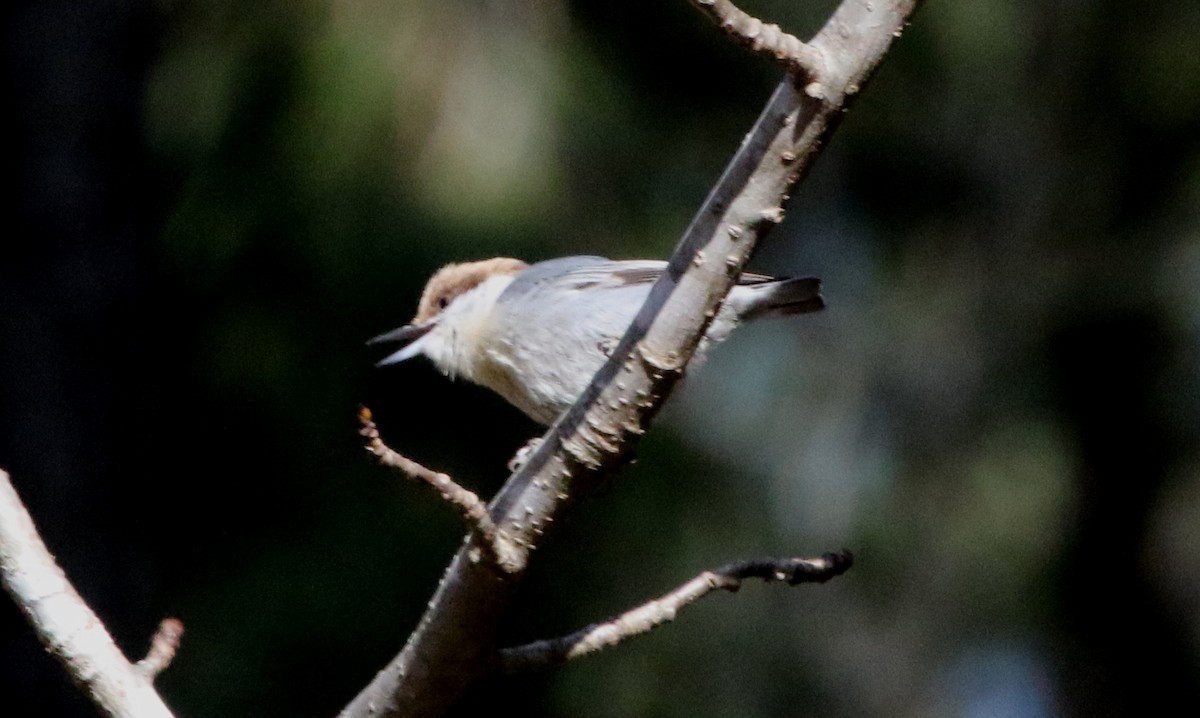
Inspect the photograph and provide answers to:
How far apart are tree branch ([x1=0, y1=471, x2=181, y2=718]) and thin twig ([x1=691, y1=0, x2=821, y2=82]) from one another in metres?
1.06

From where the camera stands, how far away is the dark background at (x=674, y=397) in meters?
3.16

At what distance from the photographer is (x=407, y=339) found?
3.06 m

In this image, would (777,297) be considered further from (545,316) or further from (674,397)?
(545,316)

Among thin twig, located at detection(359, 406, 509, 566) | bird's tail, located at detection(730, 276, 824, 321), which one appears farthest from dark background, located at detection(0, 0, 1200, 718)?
thin twig, located at detection(359, 406, 509, 566)

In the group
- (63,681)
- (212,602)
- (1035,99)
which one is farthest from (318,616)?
(1035,99)

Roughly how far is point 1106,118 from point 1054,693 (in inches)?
60.9

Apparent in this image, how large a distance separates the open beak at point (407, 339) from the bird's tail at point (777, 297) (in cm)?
63

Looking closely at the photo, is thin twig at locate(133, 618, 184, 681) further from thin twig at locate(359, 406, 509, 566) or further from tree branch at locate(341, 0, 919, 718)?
thin twig at locate(359, 406, 509, 566)

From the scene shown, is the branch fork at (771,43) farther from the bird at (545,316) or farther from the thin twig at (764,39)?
the bird at (545,316)

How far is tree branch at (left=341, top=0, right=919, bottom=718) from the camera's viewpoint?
5.12ft

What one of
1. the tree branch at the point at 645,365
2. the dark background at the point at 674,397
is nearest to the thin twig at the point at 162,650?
the tree branch at the point at 645,365

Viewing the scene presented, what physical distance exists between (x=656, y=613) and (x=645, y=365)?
0.39 m

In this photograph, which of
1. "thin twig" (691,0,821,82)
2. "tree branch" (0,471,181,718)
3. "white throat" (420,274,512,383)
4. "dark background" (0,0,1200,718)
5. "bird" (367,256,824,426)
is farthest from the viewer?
"dark background" (0,0,1200,718)

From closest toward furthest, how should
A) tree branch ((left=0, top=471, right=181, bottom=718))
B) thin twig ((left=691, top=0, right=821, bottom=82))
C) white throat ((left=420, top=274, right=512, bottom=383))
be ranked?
thin twig ((left=691, top=0, right=821, bottom=82)), tree branch ((left=0, top=471, right=181, bottom=718)), white throat ((left=420, top=274, right=512, bottom=383))
